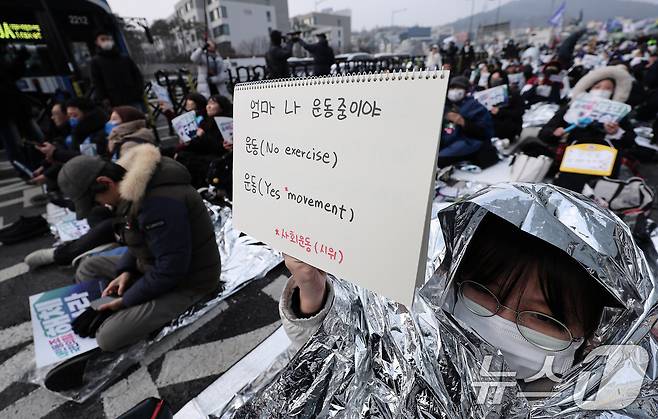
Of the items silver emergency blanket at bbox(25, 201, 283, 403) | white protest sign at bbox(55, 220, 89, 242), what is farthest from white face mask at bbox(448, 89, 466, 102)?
white protest sign at bbox(55, 220, 89, 242)

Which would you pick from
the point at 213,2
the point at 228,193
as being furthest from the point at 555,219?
the point at 213,2

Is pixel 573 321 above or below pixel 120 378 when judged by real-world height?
above

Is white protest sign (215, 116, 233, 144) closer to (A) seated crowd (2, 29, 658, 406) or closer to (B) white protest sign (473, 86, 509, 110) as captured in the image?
(A) seated crowd (2, 29, 658, 406)

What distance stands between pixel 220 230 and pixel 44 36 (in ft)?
19.0

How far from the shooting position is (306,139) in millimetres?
776

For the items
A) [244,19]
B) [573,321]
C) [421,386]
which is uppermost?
[244,19]

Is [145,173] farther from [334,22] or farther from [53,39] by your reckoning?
[334,22]

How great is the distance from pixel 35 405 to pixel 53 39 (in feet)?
22.2

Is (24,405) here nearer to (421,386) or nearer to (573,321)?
(421,386)

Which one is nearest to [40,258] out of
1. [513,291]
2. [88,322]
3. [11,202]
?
[88,322]

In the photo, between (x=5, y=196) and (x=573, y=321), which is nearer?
(x=573, y=321)

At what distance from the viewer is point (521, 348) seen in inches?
36.4

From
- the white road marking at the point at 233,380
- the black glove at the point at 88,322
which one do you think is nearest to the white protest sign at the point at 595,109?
the white road marking at the point at 233,380

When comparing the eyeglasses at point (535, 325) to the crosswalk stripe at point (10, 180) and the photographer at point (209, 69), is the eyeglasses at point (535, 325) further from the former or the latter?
the crosswalk stripe at point (10, 180)
